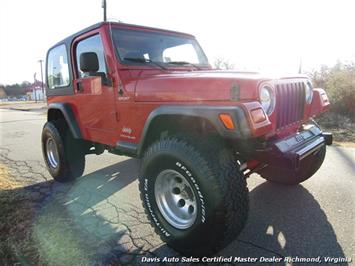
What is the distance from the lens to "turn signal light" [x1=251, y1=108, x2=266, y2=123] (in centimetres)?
229

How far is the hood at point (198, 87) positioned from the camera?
2.41m

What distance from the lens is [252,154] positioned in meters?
2.62

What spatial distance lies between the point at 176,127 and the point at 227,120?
2.25 ft

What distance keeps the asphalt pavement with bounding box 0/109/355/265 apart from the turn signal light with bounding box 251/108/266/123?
1160mm

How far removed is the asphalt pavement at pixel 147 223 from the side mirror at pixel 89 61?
1653 mm

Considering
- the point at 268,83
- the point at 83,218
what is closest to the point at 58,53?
the point at 83,218

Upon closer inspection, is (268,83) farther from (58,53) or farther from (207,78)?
(58,53)

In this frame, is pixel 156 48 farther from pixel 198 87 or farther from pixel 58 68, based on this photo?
pixel 58 68

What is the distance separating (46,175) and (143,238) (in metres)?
2.91

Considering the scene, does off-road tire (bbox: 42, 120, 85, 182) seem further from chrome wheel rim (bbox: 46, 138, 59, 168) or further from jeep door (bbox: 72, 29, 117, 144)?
jeep door (bbox: 72, 29, 117, 144)

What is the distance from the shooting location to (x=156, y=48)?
3832 mm

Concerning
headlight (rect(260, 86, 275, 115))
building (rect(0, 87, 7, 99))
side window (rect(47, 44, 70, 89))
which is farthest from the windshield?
building (rect(0, 87, 7, 99))

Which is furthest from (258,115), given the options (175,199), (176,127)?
(175,199)

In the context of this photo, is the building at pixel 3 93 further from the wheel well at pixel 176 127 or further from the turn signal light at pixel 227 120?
the turn signal light at pixel 227 120
